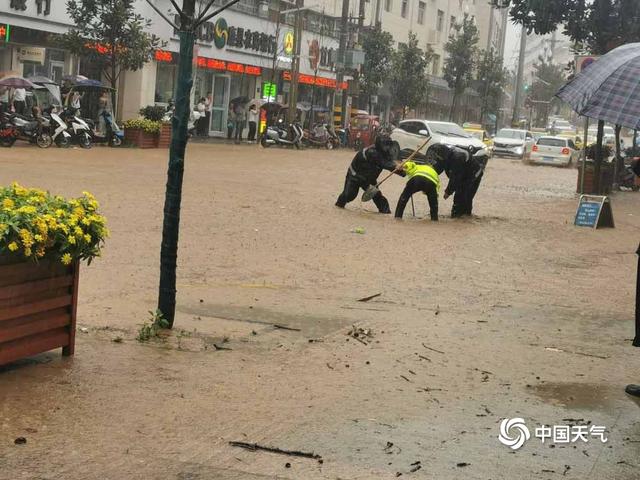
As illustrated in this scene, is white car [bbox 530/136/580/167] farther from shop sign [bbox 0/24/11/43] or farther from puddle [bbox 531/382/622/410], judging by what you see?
puddle [bbox 531/382/622/410]

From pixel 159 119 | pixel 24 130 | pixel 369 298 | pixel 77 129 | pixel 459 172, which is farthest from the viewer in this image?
pixel 159 119

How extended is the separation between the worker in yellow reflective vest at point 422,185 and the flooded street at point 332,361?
1.81 meters

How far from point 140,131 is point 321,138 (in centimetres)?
1470

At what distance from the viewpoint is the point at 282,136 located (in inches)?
1601

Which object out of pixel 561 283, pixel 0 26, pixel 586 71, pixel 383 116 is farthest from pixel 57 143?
pixel 383 116

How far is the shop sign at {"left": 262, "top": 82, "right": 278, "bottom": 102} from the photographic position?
4669 cm

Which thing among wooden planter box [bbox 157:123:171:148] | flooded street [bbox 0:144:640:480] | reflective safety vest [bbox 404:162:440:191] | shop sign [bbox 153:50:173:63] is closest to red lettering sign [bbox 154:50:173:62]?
shop sign [bbox 153:50:173:63]

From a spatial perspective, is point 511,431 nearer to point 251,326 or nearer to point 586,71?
point 251,326

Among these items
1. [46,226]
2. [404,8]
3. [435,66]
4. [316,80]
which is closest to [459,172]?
[46,226]

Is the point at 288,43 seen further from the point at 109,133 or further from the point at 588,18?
the point at 588,18

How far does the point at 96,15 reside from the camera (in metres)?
31.3

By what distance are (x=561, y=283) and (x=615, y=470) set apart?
6234mm

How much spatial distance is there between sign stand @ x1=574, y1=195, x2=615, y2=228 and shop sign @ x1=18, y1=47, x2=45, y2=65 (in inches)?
813

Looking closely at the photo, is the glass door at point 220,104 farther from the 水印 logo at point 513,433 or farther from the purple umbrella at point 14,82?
the 水印 logo at point 513,433
